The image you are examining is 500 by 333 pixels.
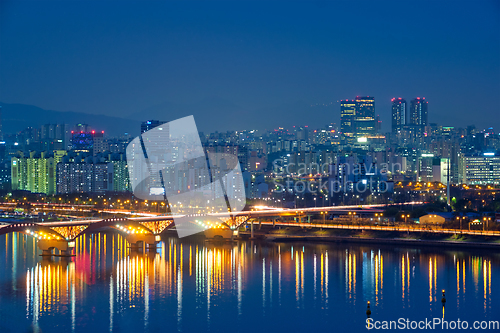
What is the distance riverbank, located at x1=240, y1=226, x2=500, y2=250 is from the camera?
42.6 ft

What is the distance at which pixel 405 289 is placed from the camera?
9.29 metres

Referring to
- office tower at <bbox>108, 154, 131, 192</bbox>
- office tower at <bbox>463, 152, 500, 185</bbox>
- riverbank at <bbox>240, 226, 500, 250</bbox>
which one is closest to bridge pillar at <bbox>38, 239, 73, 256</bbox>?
riverbank at <bbox>240, 226, 500, 250</bbox>

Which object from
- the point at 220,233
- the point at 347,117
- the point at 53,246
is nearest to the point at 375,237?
the point at 220,233

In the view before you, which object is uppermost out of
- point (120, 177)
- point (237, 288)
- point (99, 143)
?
point (99, 143)

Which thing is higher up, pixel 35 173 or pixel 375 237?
pixel 35 173

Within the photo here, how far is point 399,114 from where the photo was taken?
53281 mm

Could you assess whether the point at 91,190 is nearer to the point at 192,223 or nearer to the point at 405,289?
the point at 192,223

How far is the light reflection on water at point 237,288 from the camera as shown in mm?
7812

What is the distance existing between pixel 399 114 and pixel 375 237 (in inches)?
1593

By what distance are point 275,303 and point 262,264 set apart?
2.85 metres

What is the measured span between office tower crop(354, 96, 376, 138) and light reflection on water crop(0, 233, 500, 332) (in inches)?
1622

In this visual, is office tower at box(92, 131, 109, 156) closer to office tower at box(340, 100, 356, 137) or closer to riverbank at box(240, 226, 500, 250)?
office tower at box(340, 100, 356, 137)

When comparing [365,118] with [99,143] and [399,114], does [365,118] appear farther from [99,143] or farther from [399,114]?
[99,143]

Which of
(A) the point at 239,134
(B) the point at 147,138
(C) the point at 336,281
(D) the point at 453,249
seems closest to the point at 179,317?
(C) the point at 336,281
